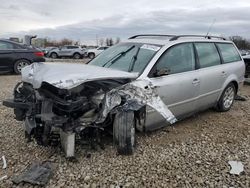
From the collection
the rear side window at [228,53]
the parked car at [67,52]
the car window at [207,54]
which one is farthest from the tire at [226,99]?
the parked car at [67,52]

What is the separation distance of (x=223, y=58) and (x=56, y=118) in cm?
375

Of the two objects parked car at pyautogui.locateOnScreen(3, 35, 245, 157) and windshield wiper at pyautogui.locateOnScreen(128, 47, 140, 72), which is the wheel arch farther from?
windshield wiper at pyautogui.locateOnScreen(128, 47, 140, 72)

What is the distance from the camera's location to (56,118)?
3250 mm

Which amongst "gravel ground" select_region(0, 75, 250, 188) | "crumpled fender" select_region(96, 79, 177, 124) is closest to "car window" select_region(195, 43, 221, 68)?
"gravel ground" select_region(0, 75, 250, 188)

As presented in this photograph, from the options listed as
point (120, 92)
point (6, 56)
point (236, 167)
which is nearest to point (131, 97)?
point (120, 92)

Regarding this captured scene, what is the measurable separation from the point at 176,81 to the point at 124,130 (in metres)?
1.24

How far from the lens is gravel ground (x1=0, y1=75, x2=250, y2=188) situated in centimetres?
316

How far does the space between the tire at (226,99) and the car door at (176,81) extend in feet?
3.71

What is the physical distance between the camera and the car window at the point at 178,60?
4.22 meters

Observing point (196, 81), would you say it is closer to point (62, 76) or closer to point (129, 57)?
point (129, 57)

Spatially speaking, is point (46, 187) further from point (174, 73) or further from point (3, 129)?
point (174, 73)

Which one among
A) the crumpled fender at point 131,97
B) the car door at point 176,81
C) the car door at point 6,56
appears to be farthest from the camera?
the car door at point 6,56

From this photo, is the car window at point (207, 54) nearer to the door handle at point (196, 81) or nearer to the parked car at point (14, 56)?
the door handle at point (196, 81)

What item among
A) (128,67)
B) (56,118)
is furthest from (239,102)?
(56,118)
